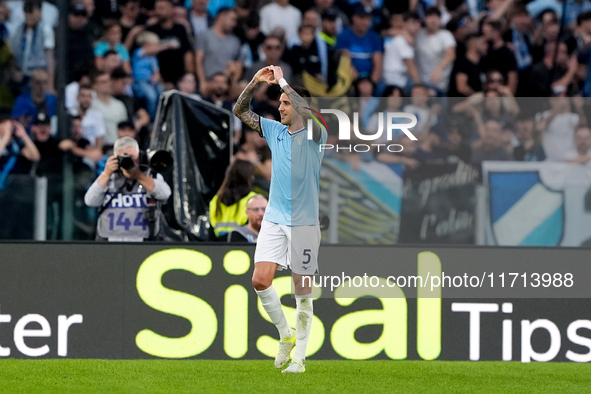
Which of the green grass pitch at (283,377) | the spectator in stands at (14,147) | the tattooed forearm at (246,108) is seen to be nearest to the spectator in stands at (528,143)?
Answer: the green grass pitch at (283,377)

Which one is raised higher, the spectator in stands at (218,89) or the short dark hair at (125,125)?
the spectator in stands at (218,89)

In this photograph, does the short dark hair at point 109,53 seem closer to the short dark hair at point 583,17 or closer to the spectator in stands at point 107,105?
the spectator in stands at point 107,105

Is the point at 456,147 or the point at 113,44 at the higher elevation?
the point at 113,44

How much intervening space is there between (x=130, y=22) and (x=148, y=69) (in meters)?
0.79

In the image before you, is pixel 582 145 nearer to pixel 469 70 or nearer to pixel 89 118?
pixel 469 70

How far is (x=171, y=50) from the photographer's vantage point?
10867 millimetres

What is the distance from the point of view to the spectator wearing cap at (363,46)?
1101cm

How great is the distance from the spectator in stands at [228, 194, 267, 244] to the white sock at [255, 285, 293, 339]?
1493 mm

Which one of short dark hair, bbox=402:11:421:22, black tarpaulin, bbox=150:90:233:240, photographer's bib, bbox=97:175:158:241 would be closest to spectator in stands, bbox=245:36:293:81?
short dark hair, bbox=402:11:421:22

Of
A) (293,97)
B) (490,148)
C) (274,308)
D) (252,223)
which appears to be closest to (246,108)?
(293,97)

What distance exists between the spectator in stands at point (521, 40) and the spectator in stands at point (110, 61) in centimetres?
467

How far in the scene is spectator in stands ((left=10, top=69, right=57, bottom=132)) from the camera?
9.85 metres

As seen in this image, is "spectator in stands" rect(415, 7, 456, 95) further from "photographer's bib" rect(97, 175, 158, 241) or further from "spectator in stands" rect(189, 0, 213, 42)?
"photographer's bib" rect(97, 175, 158, 241)

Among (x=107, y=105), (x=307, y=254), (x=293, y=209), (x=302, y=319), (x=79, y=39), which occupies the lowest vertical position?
(x=302, y=319)
